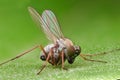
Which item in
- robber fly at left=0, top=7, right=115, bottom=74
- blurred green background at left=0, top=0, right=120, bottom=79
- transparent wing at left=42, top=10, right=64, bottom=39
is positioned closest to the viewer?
robber fly at left=0, top=7, right=115, bottom=74

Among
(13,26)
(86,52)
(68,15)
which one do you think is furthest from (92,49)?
(13,26)

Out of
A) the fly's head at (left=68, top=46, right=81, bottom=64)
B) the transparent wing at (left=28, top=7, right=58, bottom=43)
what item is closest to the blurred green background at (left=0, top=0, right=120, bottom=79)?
the fly's head at (left=68, top=46, right=81, bottom=64)

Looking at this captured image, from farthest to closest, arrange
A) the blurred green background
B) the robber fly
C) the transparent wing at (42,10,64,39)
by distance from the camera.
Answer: the blurred green background → the transparent wing at (42,10,64,39) → the robber fly

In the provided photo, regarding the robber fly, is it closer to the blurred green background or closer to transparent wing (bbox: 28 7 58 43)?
transparent wing (bbox: 28 7 58 43)

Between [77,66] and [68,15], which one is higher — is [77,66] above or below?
below

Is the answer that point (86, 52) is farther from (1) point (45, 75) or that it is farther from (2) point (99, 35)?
(1) point (45, 75)

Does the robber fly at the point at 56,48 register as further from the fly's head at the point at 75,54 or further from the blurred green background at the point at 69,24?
the blurred green background at the point at 69,24

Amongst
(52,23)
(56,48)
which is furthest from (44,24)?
(56,48)
